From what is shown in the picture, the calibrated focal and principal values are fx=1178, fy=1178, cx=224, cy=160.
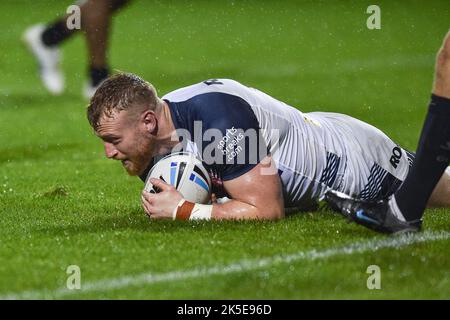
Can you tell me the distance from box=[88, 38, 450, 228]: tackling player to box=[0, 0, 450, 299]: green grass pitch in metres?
0.14

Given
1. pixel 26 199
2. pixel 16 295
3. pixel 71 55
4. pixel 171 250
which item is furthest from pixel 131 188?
pixel 71 55

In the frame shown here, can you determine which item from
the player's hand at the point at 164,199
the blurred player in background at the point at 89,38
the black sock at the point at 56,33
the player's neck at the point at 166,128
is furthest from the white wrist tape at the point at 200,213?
the black sock at the point at 56,33

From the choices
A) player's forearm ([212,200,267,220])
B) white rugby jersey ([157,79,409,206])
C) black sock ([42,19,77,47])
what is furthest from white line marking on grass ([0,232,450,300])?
black sock ([42,19,77,47])

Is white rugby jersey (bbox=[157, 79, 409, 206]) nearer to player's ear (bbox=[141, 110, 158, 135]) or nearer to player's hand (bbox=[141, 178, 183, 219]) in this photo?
player's ear (bbox=[141, 110, 158, 135])

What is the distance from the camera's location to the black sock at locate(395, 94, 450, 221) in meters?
6.01

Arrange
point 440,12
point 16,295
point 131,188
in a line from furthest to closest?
1. point 440,12
2. point 131,188
3. point 16,295

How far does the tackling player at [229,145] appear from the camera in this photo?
643cm

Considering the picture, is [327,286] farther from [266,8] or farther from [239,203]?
[266,8]

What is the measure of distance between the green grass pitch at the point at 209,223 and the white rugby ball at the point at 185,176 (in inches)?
9.0

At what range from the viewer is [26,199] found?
7793mm

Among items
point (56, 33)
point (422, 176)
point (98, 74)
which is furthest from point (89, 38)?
point (422, 176)

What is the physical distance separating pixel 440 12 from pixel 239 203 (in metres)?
14.0

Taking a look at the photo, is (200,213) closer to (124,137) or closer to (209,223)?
(209,223)

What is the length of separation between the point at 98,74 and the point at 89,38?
378 mm
